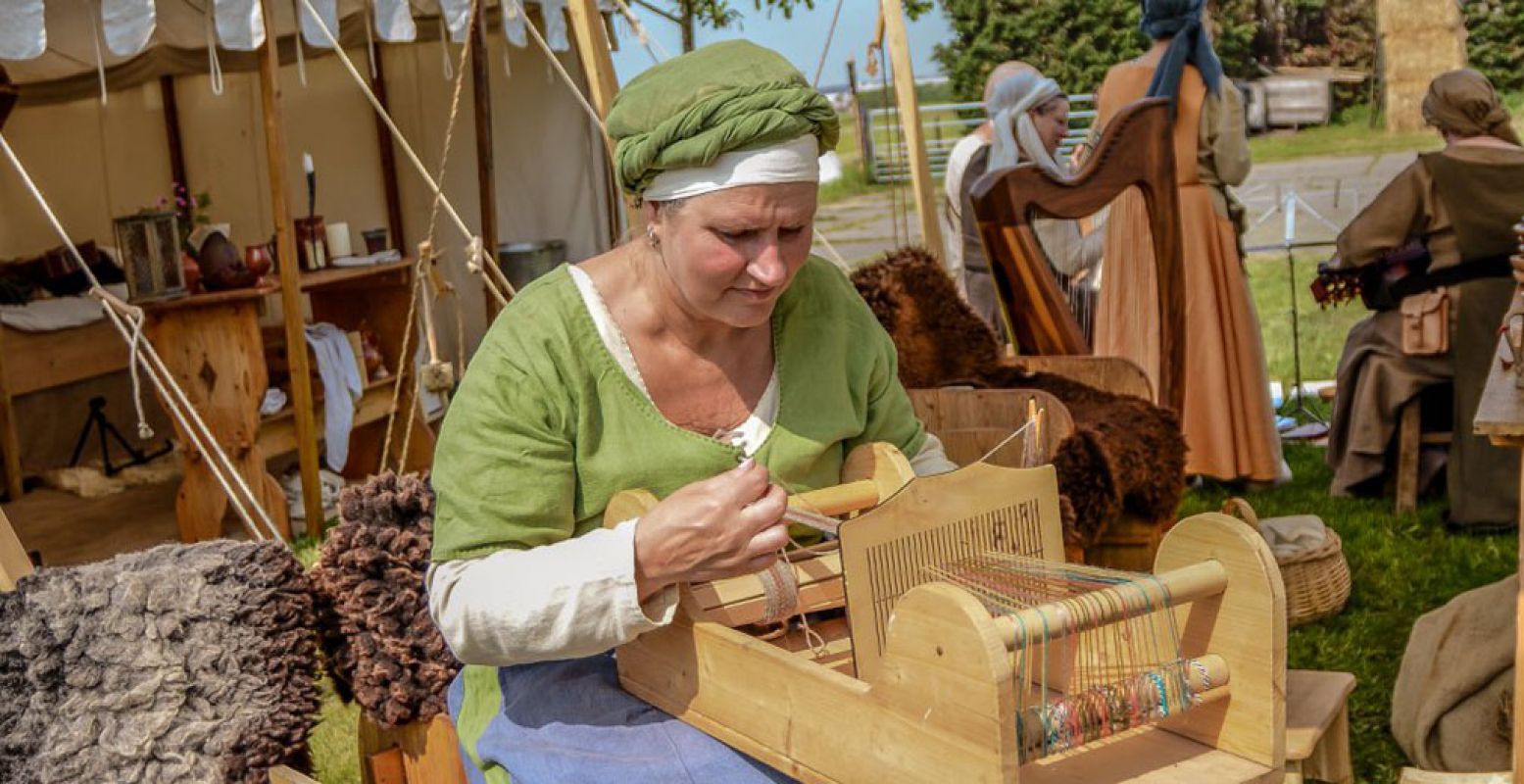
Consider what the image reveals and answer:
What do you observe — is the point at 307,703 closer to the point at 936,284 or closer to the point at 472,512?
the point at 472,512

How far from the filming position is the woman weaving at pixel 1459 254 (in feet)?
16.4

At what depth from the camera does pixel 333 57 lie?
8023 mm

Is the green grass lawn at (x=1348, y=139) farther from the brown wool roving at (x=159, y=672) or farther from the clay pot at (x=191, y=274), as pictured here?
the brown wool roving at (x=159, y=672)

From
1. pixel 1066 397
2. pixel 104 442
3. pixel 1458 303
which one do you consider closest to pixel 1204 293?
pixel 1458 303

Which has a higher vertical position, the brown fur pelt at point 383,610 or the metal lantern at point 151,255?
the metal lantern at point 151,255

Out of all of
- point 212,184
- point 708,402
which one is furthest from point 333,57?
point 708,402

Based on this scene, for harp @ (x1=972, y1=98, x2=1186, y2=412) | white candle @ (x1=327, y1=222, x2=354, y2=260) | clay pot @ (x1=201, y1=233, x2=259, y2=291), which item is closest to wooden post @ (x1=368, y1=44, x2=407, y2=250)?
white candle @ (x1=327, y1=222, x2=354, y2=260)

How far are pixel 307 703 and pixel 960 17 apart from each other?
632 inches

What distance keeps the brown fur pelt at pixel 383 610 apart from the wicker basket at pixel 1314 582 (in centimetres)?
253

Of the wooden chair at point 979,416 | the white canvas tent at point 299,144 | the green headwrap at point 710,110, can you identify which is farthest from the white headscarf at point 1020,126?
the green headwrap at point 710,110

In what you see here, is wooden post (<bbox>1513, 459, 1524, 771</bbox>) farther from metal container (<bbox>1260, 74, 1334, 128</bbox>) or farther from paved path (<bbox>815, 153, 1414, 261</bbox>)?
metal container (<bbox>1260, 74, 1334, 128</bbox>)

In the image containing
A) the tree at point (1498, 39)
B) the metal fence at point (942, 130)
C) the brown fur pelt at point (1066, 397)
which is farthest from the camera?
the tree at point (1498, 39)

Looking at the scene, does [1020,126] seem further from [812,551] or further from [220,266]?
[812,551]

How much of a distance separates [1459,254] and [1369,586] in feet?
4.15
